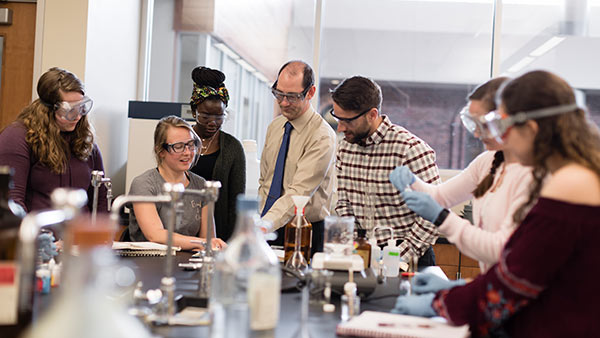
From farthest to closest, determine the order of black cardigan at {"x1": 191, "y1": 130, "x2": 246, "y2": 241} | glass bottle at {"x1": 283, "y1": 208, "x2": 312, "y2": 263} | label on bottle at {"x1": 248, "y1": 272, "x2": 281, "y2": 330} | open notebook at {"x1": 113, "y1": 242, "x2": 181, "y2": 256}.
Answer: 1. black cardigan at {"x1": 191, "y1": 130, "x2": 246, "y2": 241}
2. open notebook at {"x1": 113, "y1": 242, "x2": 181, "y2": 256}
3. glass bottle at {"x1": 283, "y1": 208, "x2": 312, "y2": 263}
4. label on bottle at {"x1": 248, "y1": 272, "x2": 281, "y2": 330}

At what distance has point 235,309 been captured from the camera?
4.23 feet

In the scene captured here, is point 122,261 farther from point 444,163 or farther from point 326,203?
point 444,163

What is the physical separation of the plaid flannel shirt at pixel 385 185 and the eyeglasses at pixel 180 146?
2.44ft

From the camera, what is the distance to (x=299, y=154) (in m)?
3.12

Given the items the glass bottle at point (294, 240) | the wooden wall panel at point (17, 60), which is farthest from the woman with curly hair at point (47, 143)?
the wooden wall panel at point (17, 60)

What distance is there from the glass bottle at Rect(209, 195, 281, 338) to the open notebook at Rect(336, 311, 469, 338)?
0.27 m

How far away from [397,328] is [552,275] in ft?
1.31

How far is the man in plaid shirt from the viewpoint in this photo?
2682 millimetres

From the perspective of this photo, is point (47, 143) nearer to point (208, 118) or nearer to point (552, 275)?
point (208, 118)

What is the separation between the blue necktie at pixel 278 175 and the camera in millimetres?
3094

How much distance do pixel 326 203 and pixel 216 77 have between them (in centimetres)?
93

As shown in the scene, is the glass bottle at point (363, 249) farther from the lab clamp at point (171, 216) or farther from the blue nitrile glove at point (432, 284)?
the lab clamp at point (171, 216)

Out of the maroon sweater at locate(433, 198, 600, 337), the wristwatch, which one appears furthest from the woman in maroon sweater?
the wristwatch

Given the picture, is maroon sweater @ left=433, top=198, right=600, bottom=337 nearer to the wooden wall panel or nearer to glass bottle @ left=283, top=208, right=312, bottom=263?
glass bottle @ left=283, top=208, right=312, bottom=263
